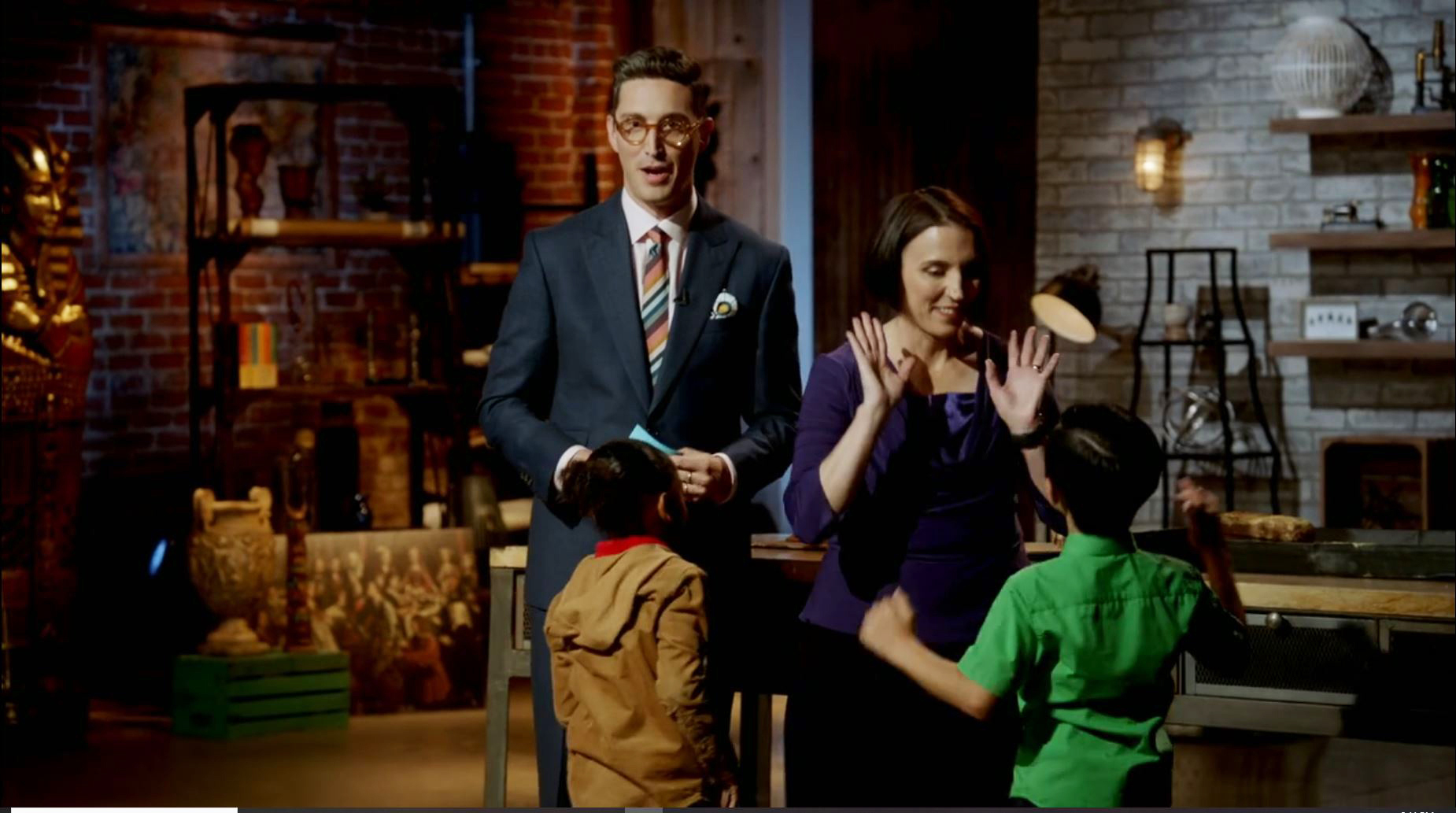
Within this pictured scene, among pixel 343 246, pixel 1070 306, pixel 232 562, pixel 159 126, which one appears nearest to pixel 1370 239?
pixel 1070 306

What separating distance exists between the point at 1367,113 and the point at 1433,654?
15.9 ft

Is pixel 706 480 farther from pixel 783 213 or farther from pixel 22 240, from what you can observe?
pixel 783 213

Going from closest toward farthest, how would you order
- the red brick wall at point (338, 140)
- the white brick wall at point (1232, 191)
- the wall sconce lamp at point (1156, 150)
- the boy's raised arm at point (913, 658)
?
the boy's raised arm at point (913, 658) → the red brick wall at point (338, 140) → the white brick wall at point (1232, 191) → the wall sconce lamp at point (1156, 150)

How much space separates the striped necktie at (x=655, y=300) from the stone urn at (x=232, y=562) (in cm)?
361

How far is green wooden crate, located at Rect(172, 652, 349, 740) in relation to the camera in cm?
607

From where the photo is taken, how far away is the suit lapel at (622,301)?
2836 millimetres

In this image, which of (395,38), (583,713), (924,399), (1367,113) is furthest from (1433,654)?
(395,38)

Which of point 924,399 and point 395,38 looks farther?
point 395,38

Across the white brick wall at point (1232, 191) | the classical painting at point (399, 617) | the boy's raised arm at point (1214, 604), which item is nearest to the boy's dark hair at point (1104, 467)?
the boy's raised arm at point (1214, 604)

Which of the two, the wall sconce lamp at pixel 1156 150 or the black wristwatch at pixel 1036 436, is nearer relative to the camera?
the black wristwatch at pixel 1036 436

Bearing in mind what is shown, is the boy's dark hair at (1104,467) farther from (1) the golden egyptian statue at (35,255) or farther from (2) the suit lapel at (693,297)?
(1) the golden egyptian statue at (35,255)

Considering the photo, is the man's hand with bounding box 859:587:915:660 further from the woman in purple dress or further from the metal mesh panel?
the metal mesh panel

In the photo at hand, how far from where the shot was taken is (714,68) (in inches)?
271

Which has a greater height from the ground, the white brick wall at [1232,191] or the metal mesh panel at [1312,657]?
the white brick wall at [1232,191]
